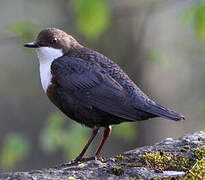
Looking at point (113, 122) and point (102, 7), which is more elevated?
point (102, 7)

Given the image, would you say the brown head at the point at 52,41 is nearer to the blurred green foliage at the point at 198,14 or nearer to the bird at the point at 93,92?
the bird at the point at 93,92

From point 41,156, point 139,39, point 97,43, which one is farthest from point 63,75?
point 41,156

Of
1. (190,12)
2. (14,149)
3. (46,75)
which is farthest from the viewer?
(14,149)

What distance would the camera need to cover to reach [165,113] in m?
4.07

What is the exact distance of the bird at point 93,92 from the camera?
14.1 ft

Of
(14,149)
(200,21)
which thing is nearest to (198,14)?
(200,21)

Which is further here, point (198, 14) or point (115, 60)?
point (115, 60)

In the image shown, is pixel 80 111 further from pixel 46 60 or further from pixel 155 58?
pixel 155 58

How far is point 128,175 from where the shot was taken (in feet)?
10.9

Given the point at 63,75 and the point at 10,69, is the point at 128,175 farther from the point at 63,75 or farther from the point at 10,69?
the point at 10,69

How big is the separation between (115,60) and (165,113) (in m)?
4.46

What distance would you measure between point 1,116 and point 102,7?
21.4 ft

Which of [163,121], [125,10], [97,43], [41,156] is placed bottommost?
[41,156]

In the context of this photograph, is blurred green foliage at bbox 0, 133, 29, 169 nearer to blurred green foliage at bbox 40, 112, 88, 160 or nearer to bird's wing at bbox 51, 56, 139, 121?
blurred green foliage at bbox 40, 112, 88, 160
